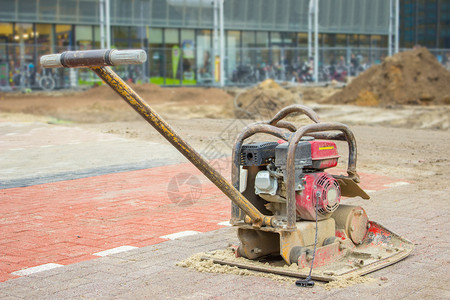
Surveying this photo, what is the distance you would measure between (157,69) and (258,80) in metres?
6.21

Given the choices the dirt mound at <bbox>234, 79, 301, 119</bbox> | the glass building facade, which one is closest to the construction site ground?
the dirt mound at <bbox>234, 79, 301, 119</bbox>

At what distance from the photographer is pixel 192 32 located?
39.4 m

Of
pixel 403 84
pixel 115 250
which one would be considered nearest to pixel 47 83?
pixel 403 84

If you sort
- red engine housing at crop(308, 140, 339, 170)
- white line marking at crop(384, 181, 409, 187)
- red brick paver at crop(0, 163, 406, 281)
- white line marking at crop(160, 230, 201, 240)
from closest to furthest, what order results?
red engine housing at crop(308, 140, 339, 170) < red brick paver at crop(0, 163, 406, 281) < white line marking at crop(160, 230, 201, 240) < white line marking at crop(384, 181, 409, 187)

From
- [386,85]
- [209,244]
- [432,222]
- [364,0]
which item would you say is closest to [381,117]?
[386,85]

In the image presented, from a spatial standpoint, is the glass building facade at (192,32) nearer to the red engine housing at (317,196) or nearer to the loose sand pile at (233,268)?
the loose sand pile at (233,268)

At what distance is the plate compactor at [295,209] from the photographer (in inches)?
203

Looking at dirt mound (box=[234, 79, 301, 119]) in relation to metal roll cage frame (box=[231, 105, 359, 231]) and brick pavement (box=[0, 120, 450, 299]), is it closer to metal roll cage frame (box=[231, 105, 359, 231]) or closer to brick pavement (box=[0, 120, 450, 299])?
brick pavement (box=[0, 120, 450, 299])

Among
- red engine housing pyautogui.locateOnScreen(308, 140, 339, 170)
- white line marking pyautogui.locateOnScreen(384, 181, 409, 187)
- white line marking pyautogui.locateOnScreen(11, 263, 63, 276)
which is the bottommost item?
white line marking pyautogui.locateOnScreen(384, 181, 409, 187)

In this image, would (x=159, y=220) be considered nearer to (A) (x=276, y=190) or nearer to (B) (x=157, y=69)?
(A) (x=276, y=190)

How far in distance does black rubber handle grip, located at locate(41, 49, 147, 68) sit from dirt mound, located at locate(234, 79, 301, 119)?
1871cm

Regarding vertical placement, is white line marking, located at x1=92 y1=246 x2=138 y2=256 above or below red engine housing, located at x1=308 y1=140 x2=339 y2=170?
below

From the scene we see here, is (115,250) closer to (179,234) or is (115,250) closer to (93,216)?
(179,234)

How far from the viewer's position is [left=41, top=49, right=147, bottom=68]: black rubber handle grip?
4207 mm
